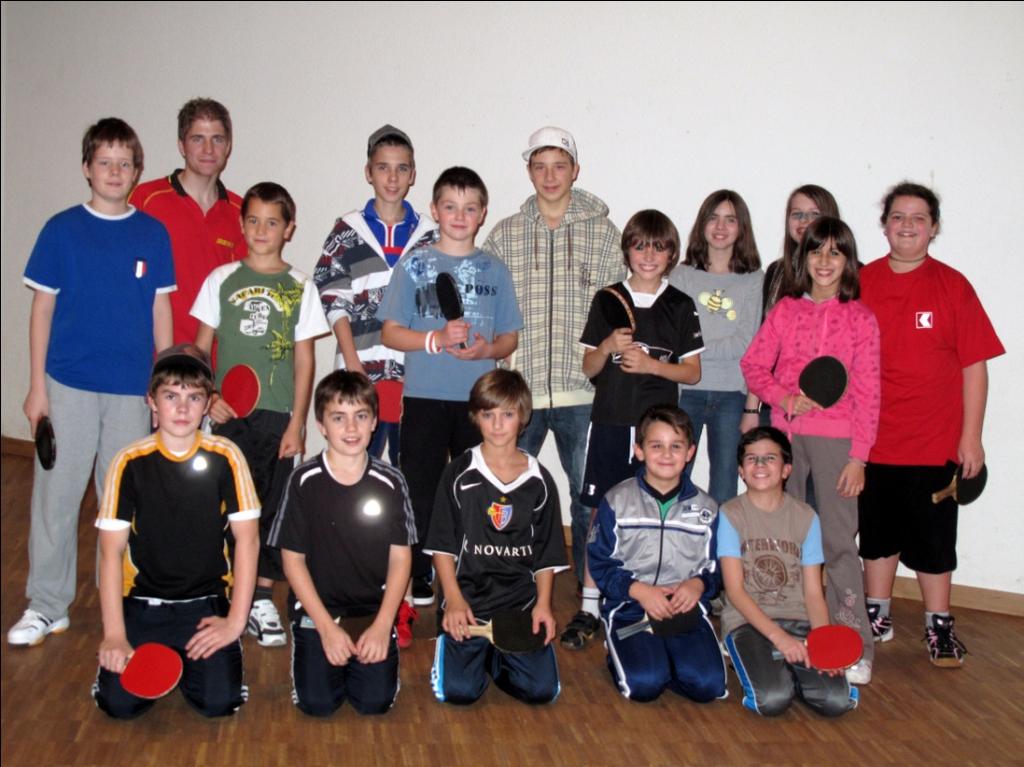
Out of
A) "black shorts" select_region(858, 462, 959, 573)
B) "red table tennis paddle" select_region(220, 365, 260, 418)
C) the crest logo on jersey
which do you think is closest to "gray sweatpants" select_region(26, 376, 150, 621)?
"red table tennis paddle" select_region(220, 365, 260, 418)

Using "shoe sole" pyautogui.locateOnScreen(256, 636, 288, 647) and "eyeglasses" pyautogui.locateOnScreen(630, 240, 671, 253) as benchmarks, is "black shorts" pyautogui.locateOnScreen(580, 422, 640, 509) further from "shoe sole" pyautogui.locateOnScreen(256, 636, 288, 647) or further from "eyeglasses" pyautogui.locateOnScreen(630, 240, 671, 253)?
"shoe sole" pyautogui.locateOnScreen(256, 636, 288, 647)

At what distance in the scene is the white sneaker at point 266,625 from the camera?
3533 millimetres

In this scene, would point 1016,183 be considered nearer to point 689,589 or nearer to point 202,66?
point 689,589

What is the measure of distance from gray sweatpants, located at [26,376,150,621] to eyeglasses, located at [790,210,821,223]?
8.43 ft

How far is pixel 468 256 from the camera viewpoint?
3730 mm

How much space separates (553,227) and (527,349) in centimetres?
50

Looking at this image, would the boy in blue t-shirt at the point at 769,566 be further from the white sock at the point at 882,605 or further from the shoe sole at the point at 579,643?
the white sock at the point at 882,605

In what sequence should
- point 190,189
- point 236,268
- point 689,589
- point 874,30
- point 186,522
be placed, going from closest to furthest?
point 186,522, point 689,589, point 236,268, point 190,189, point 874,30

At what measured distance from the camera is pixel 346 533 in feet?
10.4

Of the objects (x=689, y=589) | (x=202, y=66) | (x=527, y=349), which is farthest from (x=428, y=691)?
(x=202, y=66)

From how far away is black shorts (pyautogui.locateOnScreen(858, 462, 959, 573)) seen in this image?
3.68 m

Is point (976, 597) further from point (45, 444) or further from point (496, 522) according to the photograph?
point (45, 444)

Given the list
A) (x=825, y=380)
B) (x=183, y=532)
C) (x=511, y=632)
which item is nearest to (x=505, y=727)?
(x=511, y=632)

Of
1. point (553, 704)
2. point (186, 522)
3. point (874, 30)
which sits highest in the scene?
point (874, 30)
